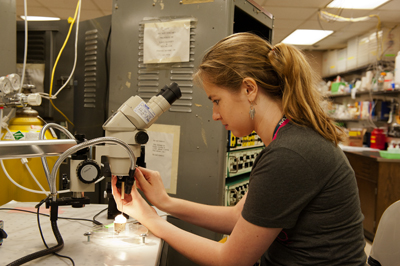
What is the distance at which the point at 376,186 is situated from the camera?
2994 millimetres

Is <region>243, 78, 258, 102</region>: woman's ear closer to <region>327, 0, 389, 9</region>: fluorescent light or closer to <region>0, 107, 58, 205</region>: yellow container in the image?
<region>0, 107, 58, 205</region>: yellow container

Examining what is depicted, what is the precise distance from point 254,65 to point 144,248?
2.19 feet

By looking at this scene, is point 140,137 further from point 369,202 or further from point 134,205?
point 369,202

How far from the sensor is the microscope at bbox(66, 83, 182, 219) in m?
0.89

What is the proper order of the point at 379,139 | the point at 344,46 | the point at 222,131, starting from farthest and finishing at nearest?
1. the point at 344,46
2. the point at 379,139
3. the point at 222,131

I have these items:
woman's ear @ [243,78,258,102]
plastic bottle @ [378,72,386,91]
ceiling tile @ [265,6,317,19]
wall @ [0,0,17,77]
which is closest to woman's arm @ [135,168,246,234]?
woman's ear @ [243,78,258,102]

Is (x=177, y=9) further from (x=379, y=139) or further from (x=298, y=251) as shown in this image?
(x=379, y=139)

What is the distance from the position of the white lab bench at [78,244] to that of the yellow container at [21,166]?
341mm

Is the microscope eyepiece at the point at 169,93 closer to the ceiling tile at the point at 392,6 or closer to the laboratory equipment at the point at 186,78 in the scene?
the laboratory equipment at the point at 186,78

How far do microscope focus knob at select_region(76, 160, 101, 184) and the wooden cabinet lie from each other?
2955 millimetres

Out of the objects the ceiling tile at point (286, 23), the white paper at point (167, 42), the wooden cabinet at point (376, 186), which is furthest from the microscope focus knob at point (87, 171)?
the ceiling tile at point (286, 23)

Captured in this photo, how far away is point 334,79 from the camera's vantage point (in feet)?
20.9

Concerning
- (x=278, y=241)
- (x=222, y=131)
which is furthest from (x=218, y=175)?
(x=278, y=241)

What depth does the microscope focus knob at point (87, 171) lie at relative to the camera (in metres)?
0.88
